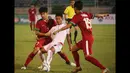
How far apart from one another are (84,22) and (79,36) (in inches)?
7.5

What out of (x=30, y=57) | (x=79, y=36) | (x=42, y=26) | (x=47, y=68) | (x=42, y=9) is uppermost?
(x=42, y=9)

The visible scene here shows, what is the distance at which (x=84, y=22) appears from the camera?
7.94 meters

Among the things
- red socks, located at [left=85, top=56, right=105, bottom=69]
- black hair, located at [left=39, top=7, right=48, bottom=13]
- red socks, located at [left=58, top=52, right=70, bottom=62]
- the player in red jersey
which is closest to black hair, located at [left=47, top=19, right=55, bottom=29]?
the player in red jersey

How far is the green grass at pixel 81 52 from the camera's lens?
26.3ft

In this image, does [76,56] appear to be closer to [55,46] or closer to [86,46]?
[86,46]

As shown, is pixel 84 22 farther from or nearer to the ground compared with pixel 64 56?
farther from the ground

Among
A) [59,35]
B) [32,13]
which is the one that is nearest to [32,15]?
[32,13]

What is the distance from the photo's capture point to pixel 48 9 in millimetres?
8039

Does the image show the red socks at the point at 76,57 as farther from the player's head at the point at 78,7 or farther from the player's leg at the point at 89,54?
the player's head at the point at 78,7

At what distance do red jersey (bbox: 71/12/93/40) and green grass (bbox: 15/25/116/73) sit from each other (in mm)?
74

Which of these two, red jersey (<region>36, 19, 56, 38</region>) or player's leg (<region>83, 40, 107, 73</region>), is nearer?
player's leg (<region>83, 40, 107, 73</region>)

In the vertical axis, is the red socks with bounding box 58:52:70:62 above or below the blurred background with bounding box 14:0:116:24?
below

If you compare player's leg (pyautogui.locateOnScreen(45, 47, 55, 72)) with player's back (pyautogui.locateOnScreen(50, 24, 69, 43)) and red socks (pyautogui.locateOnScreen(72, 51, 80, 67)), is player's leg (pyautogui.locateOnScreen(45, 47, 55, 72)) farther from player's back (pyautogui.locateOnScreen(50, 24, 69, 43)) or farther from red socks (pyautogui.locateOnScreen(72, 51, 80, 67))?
red socks (pyautogui.locateOnScreen(72, 51, 80, 67))

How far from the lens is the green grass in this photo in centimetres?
802
